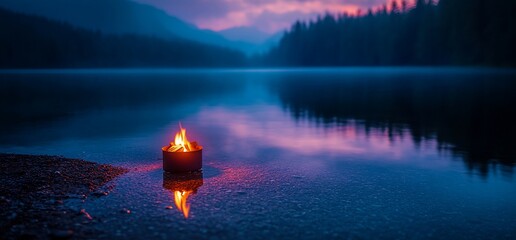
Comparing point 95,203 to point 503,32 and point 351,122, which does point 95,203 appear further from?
point 503,32

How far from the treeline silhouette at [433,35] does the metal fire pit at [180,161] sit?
95.1 m

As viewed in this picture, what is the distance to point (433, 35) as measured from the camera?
129000 millimetres

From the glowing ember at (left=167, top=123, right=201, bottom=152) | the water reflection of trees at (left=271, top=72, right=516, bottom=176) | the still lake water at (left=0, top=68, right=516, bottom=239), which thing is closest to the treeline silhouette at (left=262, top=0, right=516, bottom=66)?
the water reflection of trees at (left=271, top=72, right=516, bottom=176)

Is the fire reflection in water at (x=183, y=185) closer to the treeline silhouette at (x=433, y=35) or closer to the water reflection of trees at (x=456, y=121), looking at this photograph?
the water reflection of trees at (x=456, y=121)

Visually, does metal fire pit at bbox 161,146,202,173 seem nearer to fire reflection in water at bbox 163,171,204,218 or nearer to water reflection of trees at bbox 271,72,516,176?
fire reflection in water at bbox 163,171,204,218

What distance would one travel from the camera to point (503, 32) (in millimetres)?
93750

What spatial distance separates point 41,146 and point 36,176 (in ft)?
21.0

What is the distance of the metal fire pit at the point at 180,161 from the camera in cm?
1084

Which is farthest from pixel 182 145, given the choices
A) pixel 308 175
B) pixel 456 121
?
pixel 456 121

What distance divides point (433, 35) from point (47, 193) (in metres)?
134

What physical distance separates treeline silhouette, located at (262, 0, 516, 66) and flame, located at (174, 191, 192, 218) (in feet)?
317

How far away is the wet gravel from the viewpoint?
23.3ft

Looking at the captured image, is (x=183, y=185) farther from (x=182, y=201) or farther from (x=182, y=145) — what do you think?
(x=182, y=145)

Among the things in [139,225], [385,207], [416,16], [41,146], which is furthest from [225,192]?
[416,16]
